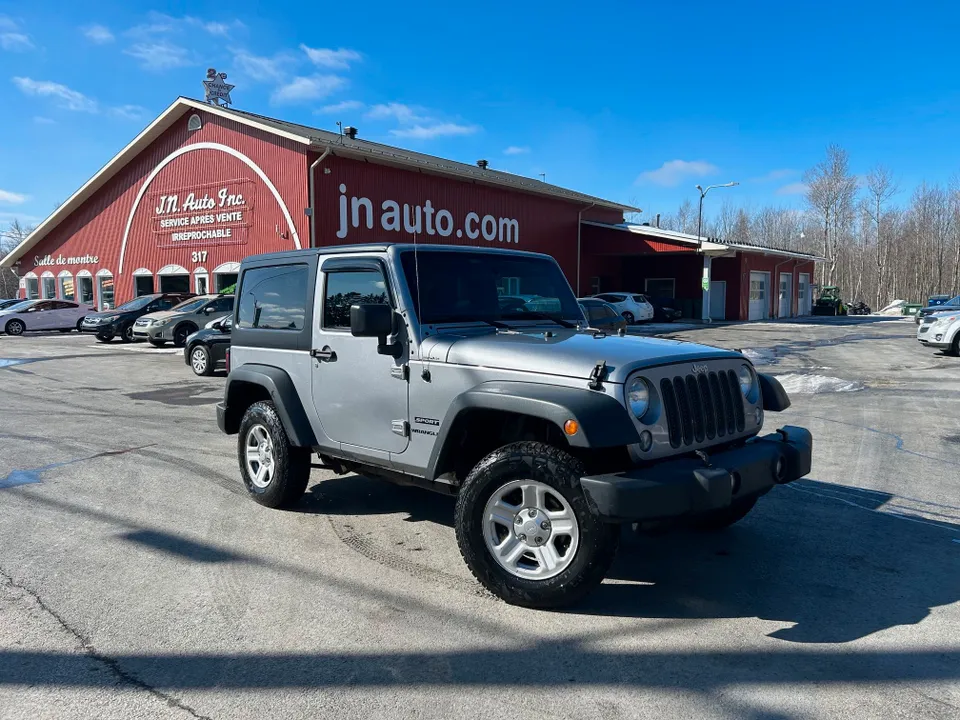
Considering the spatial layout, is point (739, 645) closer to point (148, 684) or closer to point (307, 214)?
point (148, 684)

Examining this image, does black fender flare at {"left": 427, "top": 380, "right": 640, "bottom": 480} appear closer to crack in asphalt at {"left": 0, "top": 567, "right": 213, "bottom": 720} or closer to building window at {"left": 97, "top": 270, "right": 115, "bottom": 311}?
crack in asphalt at {"left": 0, "top": 567, "right": 213, "bottom": 720}

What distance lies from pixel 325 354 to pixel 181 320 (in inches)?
700

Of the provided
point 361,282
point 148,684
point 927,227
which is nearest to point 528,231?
point 361,282

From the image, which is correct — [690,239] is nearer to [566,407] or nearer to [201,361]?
[201,361]

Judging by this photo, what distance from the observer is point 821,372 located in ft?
46.9

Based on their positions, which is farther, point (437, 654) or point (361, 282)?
point (361, 282)

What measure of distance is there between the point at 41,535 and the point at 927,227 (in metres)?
81.4

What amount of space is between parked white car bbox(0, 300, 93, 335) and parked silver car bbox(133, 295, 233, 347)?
763 centimetres

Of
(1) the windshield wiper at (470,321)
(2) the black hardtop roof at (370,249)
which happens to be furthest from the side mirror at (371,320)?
(2) the black hardtop roof at (370,249)

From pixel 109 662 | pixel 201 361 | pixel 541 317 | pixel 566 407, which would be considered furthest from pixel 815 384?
pixel 109 662

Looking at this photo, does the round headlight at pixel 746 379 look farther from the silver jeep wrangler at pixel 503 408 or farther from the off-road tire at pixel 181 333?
the off-road tire at pixel 181 333

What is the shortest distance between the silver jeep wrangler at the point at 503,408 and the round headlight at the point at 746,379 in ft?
0.04

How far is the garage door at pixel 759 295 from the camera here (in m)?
36.4

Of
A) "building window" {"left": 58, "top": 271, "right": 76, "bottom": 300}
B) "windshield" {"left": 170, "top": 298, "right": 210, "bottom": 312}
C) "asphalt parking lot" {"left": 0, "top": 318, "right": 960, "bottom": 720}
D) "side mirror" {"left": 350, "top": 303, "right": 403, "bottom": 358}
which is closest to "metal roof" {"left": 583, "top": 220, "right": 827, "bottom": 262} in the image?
"windshield" {"left": 170, "top": 298, "right": 210, "bottom": 312}
